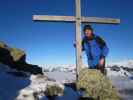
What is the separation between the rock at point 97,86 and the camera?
1046cm

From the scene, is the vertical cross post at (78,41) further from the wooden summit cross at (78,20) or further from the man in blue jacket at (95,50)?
the man in blue jacket at (95,50)

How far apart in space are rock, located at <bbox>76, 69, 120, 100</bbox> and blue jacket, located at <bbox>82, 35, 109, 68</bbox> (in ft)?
2.63

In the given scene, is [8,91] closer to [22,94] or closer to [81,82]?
[22,94]

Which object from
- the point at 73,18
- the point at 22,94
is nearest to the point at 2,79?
the point at 22,94

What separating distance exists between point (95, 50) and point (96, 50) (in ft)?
0.12

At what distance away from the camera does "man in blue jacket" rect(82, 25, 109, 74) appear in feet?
37.4

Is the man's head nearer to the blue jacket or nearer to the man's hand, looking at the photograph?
the blue jacket

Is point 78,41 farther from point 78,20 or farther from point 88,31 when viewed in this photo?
point 78,20

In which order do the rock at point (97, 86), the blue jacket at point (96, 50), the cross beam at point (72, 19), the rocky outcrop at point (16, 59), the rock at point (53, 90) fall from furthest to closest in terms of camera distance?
1. the rocky outcrop at point (16, 59)
2. the cross beam at point (72, 19)
3. the blue jacket at point (96, 50)
4. the rock at point (53, 90)
5. the rock at point (97, 86)

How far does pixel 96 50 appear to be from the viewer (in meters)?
11.5

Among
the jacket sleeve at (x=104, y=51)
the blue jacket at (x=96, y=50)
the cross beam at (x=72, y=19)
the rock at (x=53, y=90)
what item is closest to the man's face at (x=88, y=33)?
the blue jacket at (x=96, y=50)

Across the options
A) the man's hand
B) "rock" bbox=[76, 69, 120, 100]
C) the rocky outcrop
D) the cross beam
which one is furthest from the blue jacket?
the rocky outcrop

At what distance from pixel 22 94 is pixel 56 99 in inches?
47.4

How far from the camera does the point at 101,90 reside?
1046 centimetres
